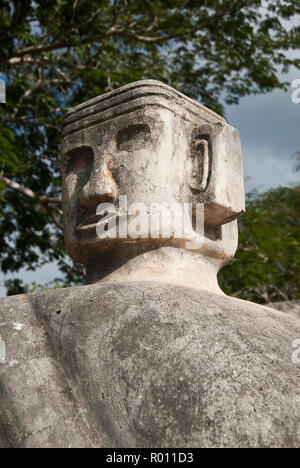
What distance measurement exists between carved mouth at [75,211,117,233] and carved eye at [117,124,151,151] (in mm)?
374

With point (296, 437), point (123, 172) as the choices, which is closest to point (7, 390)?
point (296, 437)

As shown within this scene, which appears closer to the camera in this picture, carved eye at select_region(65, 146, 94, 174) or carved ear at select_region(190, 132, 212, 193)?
carved ear at select_region(190, 132, 212, 193)

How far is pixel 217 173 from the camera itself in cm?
287

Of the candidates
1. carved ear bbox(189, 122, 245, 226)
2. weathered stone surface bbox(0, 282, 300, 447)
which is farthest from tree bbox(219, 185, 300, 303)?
weathered stone surface bbox(0, 282, 300, 447)

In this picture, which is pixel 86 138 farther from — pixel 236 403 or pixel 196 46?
pixel 196 46

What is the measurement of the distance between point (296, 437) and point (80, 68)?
6.59 meters

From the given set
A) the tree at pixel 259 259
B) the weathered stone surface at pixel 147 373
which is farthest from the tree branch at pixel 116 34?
the weathered stone surface at pixel 147 373

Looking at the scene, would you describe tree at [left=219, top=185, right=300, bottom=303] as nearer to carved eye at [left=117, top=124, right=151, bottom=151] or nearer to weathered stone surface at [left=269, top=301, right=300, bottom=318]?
weathered stone surface at [left=269, top=301, right=300, bottom=318]

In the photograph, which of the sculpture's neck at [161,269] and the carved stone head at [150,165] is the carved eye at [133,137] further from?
the sculpture's neck at [161,269]

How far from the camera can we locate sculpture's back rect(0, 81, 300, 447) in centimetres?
182

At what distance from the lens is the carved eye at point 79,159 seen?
122 inches

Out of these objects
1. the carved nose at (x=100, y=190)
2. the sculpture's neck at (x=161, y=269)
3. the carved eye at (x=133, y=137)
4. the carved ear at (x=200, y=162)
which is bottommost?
the sculpture's neck at (x=161, y=269)

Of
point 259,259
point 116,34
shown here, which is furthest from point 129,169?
point 259,259
